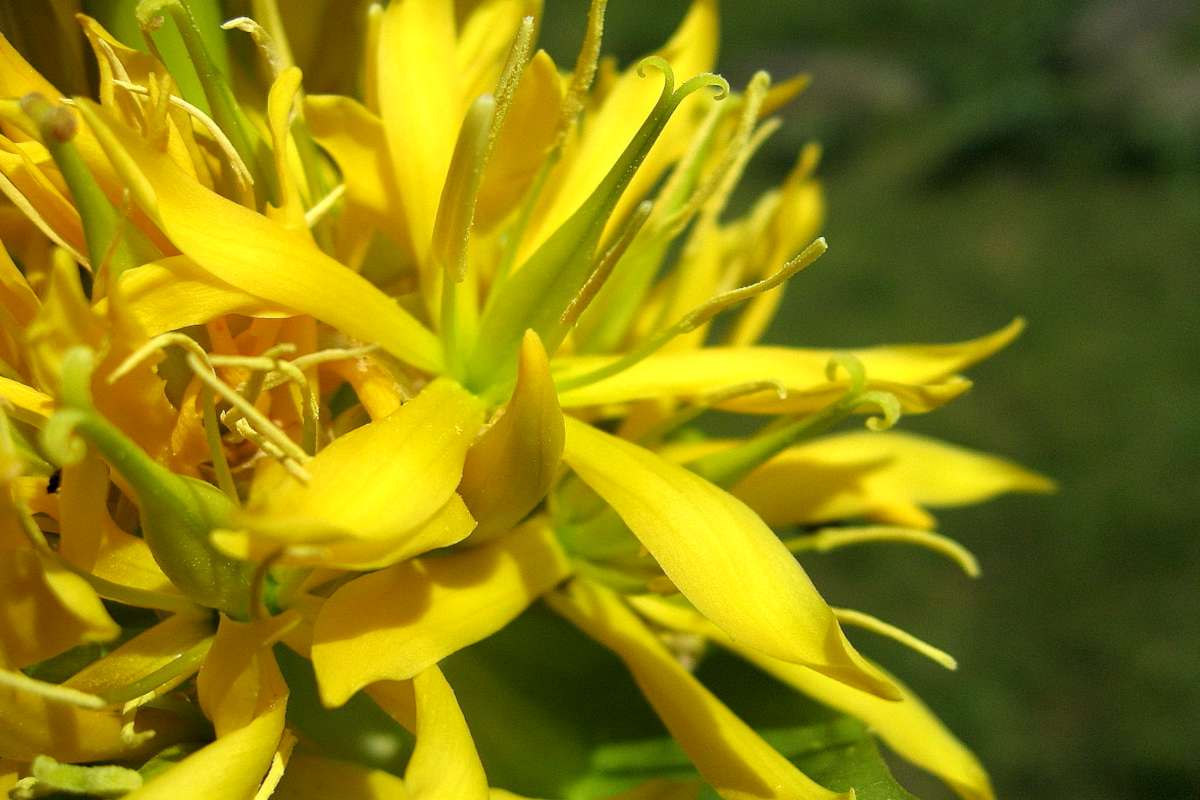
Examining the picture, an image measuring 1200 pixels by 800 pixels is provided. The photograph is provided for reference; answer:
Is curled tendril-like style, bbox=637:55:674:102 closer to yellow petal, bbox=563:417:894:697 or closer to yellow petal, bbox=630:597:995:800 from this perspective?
yellow petal, bbox=563:417:894:697

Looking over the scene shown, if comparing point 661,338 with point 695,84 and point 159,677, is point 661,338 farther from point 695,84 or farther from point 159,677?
point 159,677

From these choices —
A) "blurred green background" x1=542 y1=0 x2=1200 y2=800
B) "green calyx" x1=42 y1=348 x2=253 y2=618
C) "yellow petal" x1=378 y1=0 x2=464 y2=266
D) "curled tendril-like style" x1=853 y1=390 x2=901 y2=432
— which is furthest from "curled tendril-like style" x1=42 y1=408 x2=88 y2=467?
"blurred green background" x1=542 y1=0 x2=1200 y2=800

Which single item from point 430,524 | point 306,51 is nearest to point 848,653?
point 430,524

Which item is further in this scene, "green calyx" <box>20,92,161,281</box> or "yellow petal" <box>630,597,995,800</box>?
"yellow petal" <box>630,597,995,800</box>

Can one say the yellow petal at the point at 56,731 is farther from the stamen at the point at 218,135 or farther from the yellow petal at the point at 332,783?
the stamen at the point at 218,135

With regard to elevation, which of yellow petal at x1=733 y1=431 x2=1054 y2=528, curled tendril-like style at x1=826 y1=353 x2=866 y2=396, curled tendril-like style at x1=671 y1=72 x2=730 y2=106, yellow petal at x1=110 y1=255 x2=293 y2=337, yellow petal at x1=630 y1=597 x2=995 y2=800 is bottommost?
yellow petal at x1=630 y1=597 x2=995 y2=800

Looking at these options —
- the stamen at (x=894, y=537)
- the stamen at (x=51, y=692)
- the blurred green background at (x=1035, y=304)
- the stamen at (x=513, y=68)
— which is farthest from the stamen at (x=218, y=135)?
the blurred green background at (x=1035, y=304)

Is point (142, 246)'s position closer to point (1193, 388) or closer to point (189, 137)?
point (189, 137)
